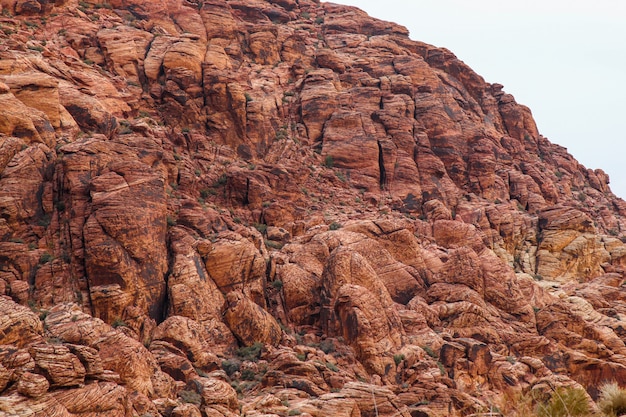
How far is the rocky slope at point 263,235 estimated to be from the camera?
2364cm

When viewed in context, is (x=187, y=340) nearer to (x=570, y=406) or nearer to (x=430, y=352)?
(x=430, y=352)

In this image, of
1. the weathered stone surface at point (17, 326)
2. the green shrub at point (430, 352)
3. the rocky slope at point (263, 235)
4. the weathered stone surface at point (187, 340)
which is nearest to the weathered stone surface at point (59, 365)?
the rocky slope at point (263, 235)

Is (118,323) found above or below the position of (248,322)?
below

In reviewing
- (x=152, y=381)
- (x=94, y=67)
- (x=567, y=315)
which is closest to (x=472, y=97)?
(x=567, y=315)

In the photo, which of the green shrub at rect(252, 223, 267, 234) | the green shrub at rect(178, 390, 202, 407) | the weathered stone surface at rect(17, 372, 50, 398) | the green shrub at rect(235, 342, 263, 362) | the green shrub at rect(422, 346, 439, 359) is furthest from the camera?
the green shrub at rect(252, 223, 267, 234)

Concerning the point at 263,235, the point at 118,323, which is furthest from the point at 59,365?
the point at 263,235

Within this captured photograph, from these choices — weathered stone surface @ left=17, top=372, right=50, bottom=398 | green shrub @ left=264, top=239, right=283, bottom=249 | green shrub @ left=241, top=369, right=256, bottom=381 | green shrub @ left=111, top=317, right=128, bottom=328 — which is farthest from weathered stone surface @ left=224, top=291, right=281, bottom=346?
weathered stone surface @ left=17, top=372, right=50, bottom=398

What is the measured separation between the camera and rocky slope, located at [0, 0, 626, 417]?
23.6m

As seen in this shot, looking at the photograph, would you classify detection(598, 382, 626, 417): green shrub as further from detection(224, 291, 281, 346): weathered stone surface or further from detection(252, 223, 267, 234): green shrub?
detection(252, 223, 267, 234): green shrub

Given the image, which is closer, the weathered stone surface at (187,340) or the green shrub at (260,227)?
the weathered stone surface at (187,340)

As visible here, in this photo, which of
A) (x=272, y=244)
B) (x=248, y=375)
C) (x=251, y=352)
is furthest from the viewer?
(x=272, y=244)

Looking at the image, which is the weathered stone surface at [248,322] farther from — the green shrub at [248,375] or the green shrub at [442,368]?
the green shrub at [442,368]

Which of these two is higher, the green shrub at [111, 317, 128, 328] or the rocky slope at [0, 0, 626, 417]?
the rocky slope at [0, 0, 626, 417]

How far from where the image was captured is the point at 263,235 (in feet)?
120
